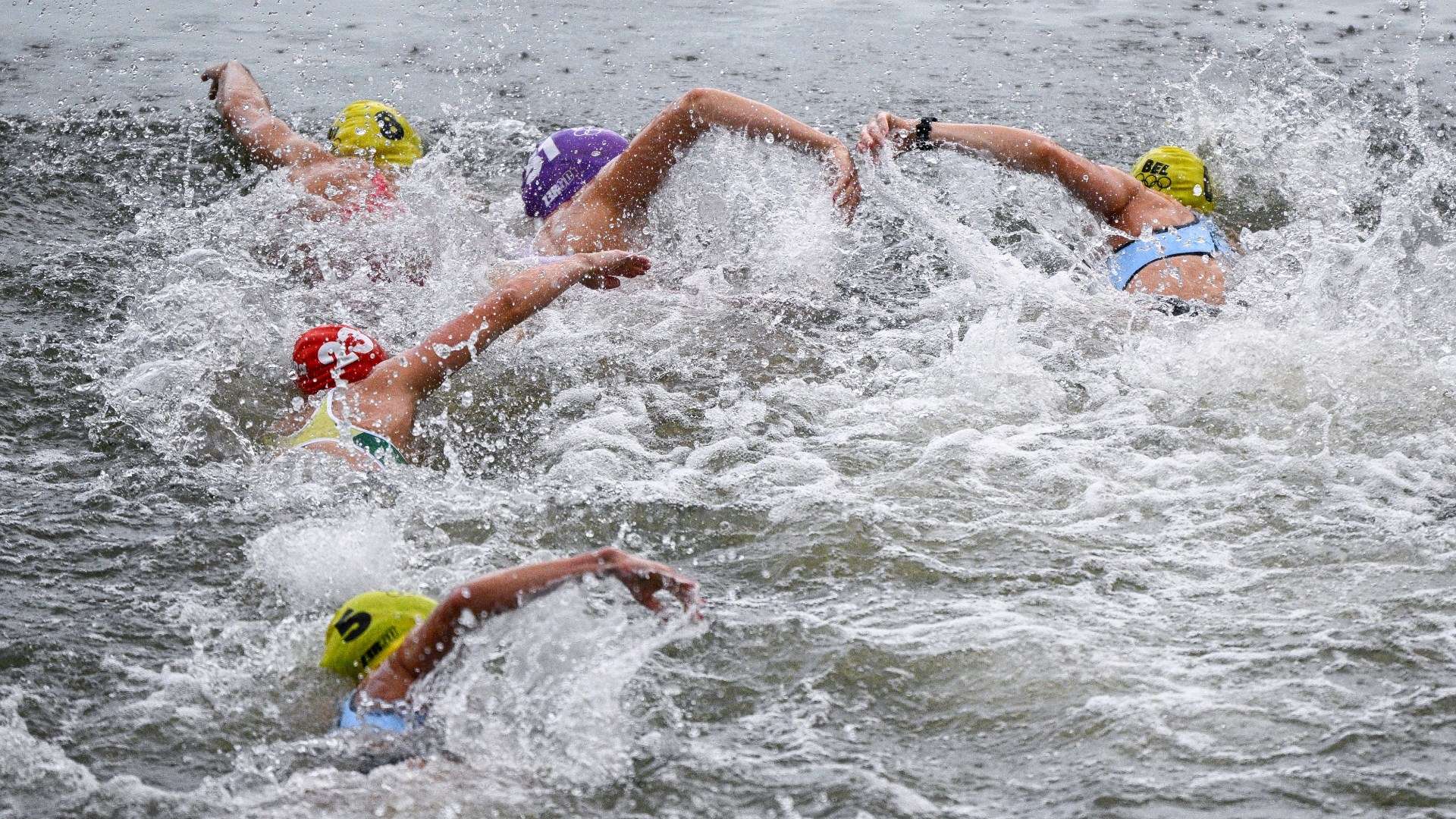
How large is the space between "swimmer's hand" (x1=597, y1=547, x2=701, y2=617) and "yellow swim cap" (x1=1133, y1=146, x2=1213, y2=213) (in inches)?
189

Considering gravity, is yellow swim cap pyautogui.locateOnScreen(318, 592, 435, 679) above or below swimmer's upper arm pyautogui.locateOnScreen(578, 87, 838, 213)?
below

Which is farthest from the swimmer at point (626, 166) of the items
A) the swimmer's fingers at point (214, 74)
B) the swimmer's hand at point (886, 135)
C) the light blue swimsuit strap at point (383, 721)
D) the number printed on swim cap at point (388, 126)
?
the light blue swimsuit strap at point (383, 721)

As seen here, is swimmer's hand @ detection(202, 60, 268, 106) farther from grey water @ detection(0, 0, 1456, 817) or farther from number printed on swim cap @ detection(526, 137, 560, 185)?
number printed on swim cap @ detection(526, 137, 560, 185)

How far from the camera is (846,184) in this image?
6.36 meters

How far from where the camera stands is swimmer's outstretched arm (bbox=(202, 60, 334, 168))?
342 inches

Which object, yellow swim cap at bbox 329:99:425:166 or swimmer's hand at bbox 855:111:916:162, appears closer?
swimmer's hand at bbox 855:111:916:162

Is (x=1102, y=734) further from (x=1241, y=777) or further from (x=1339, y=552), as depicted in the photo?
(x=1339, y=552)

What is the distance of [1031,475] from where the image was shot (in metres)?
5.50

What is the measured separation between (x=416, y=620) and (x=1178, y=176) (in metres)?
5.03

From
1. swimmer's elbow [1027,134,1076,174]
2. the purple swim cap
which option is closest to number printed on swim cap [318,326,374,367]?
the purple swim cap

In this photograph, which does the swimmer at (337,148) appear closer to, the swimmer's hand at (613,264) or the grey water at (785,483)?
the grey water at (785,483)

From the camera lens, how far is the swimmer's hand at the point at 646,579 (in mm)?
3574

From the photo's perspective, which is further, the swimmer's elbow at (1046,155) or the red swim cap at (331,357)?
the swimmer's elbow at (1046,155)

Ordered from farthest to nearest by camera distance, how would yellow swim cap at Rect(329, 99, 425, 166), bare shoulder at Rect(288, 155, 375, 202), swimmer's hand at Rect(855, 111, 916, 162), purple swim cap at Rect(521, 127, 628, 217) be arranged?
yellow swim cap at Rect(329, 99, 425, 166) < bare shoulder at Rect(288, 155, 375, 202) < purple swim cap at Rect(521, 127, 628, 217) < swimmer's hand at Rect(855, 111, 916, 162)
